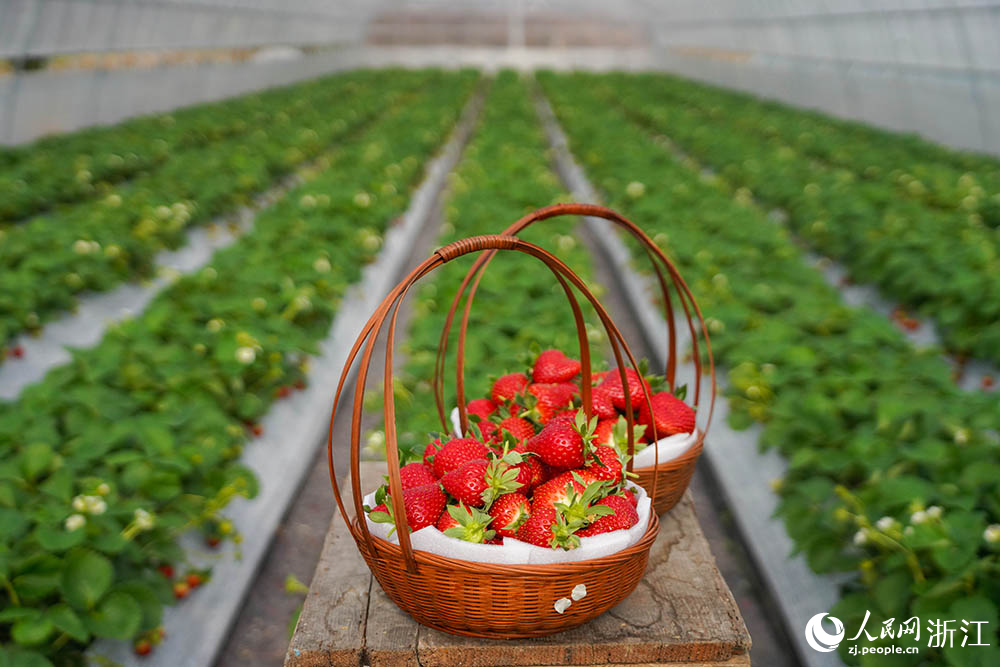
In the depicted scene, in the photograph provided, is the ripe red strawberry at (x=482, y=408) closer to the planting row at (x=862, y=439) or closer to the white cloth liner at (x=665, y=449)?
the white cloth liner at (x=665, y=449)

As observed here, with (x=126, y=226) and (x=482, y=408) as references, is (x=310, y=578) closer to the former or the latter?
(x=482, y=408)

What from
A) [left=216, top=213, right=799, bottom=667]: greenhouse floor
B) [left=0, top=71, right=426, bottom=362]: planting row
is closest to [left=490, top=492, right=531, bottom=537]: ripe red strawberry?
[left=216, top=213, right=799, bottom=667]: greenhouse floor

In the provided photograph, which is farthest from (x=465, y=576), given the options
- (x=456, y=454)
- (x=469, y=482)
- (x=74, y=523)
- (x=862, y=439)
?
(x=862, y=439)

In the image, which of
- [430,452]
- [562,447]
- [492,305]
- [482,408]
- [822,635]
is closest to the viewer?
[562,447]

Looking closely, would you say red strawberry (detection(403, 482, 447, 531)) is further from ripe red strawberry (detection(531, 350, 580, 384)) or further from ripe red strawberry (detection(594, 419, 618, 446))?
ripe red strawberry (detection(531, 350, 580, 384))

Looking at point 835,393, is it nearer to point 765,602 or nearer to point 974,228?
point 765,602

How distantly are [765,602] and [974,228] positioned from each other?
3.23 metres

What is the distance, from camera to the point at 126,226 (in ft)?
15.3

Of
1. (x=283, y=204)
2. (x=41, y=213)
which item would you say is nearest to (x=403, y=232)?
(x=283, y=204)

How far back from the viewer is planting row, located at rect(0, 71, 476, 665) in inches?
69.9

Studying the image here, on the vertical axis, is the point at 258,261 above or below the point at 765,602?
above

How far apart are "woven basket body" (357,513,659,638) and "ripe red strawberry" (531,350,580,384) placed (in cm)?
53

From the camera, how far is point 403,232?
19.9 ft

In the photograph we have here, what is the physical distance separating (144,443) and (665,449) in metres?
1.62
